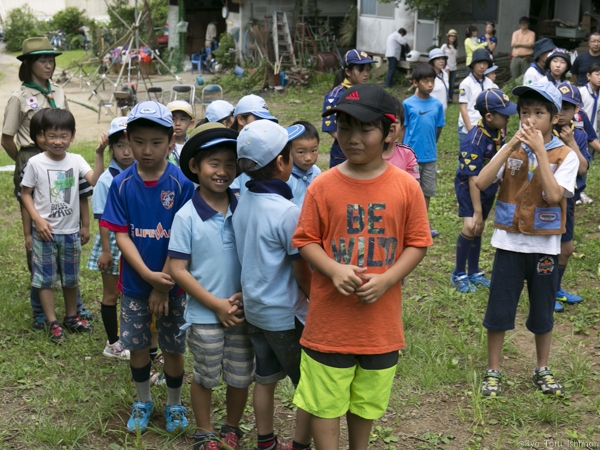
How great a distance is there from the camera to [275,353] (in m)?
3.31

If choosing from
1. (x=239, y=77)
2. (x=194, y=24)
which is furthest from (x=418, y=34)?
(x=194, y=24)

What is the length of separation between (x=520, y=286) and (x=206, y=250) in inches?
75.7

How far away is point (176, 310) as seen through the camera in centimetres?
374

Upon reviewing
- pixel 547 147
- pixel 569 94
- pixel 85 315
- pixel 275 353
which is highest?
pixel 569 94

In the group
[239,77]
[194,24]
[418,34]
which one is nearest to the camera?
[418,34]

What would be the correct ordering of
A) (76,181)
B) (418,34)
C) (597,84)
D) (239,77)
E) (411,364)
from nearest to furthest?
(411,364) → (76,181) → (597,84) → (418,34) → (239,77)

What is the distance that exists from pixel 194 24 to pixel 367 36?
9210 millimetres

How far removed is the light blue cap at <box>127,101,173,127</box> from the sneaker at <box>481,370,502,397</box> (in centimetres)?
236

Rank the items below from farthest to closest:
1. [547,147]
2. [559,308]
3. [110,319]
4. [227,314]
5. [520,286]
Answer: [559,308], [110,319], [520,286], [547,147], [227,314]

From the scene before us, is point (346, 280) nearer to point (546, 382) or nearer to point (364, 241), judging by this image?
point (364, 241)

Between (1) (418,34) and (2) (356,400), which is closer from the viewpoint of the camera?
(2) (356,400)

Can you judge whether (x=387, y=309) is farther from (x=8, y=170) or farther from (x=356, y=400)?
(x=8, y=170)

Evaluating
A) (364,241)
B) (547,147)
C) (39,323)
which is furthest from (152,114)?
(39,323)

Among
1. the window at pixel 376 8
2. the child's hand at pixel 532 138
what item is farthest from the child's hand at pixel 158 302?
the window at pixel 376 8
